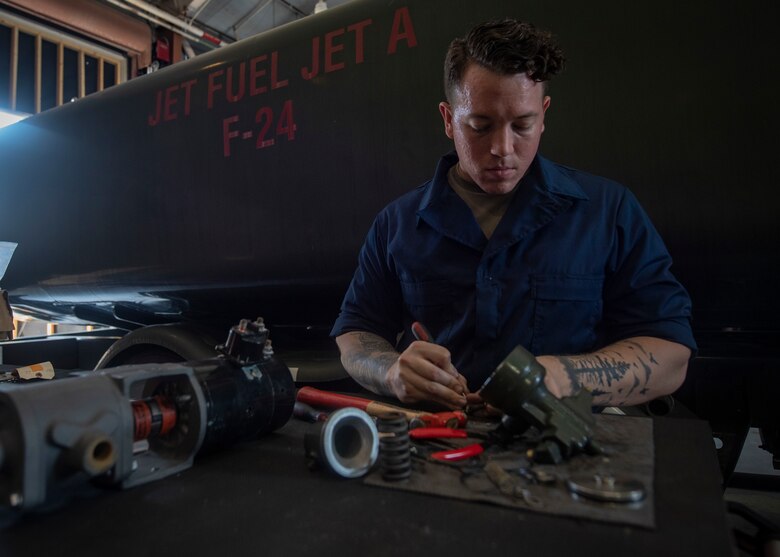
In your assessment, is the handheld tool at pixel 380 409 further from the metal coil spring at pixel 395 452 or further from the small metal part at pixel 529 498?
the small metal part at pixel 529 498

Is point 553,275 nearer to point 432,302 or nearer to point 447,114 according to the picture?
point 432,302

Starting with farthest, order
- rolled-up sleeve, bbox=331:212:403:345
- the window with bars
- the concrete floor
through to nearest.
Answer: the window with bars < the concrete floor < rolled-up sleeve, bbox=331:212:403:345

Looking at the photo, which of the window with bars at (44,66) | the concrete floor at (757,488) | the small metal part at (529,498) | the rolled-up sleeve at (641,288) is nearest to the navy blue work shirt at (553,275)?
the rolled-up sleeve at (641,288)

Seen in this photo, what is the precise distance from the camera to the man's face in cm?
111

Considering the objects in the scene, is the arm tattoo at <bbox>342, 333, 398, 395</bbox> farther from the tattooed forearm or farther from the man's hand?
the tattooed forearm

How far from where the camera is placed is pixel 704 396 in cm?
137

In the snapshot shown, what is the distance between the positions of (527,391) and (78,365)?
2.40 meters

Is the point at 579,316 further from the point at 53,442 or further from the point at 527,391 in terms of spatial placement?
the point at 53,442

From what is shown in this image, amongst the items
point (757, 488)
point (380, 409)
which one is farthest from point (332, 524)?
point (757, 488)

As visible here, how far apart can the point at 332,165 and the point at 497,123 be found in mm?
616

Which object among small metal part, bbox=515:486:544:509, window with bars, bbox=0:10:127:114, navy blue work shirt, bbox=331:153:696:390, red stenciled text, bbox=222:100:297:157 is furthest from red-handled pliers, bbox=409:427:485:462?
window with bars, bbox=0:10:127:114

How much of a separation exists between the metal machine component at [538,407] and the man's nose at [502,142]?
21.7 inches

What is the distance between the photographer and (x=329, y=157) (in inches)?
63.6

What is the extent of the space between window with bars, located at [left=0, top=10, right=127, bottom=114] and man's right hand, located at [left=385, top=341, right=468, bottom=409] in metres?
4.75
